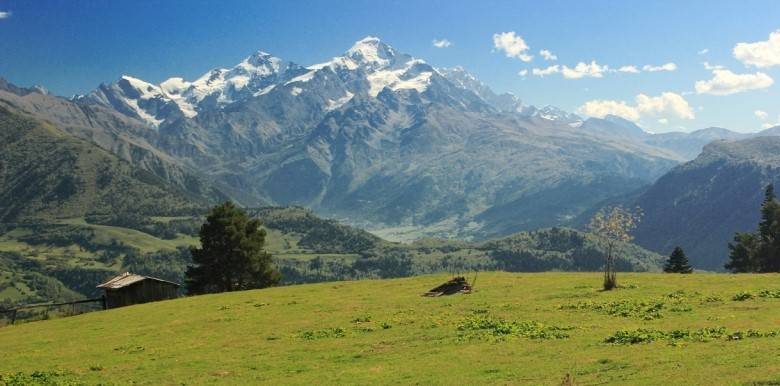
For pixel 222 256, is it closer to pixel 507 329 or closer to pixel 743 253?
pixel 507 329

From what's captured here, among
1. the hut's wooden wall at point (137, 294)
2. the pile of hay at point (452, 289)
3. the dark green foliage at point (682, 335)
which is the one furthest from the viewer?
the hut's wooden wall at point (137, 294)

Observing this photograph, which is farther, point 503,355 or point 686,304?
point 686,304

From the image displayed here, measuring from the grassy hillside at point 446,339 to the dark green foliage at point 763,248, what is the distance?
61656mm

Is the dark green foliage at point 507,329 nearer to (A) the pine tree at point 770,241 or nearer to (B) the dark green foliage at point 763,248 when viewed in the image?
(B) the dark green foliage at point 763,248

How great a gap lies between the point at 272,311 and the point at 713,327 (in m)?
38.2

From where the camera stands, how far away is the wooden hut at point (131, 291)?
8544cm

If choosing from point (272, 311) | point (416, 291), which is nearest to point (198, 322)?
point (272, 311)

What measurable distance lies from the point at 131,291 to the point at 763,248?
358ft

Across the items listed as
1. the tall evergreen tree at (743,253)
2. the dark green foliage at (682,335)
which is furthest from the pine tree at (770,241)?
the dark green foliage at (682,335)

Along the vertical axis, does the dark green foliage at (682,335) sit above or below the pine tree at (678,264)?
above

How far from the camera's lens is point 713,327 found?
34656 mm

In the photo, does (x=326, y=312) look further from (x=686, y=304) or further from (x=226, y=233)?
(x=226, y=233)

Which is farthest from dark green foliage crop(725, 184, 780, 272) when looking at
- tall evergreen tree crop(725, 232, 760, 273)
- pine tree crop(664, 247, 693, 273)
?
pine tree crop(664, 247, 693, 273)

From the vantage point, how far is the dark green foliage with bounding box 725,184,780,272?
113750 millimetres
